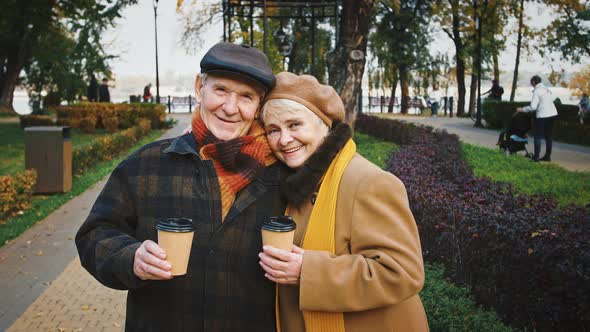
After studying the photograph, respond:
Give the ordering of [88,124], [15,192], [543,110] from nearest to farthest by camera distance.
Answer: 1. [15,192]
2. [543,110]
3. [88,124]

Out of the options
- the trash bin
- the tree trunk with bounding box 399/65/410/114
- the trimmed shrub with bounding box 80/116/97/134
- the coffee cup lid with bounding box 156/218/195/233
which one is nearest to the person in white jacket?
the trash bin

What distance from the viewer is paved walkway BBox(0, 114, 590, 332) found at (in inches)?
201

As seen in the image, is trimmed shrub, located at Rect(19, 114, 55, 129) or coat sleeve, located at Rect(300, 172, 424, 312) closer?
coat sleeve, located at Rect(300, 172, 424, 312)

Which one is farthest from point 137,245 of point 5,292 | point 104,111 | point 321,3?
point 104,111

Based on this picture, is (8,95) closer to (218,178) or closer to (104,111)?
(104,111)

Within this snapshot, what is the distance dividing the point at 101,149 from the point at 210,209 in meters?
13.7

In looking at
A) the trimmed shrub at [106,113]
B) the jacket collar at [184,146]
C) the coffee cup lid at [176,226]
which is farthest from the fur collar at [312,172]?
the trimmed shrub at [106,113]

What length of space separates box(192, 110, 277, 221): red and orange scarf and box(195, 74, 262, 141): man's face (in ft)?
0.14

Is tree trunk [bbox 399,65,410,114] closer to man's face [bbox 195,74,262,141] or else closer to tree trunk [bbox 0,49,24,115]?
tree trunk [bbox 0,49,24,115]

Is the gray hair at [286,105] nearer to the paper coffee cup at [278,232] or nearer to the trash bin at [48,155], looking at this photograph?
the paper coffee cup at [278,232]

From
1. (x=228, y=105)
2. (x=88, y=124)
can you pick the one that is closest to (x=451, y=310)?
(x=228, y=105)

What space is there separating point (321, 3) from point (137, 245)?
13.7 m

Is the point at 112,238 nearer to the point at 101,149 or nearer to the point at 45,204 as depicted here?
the point at 45,204

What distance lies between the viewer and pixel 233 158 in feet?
7.70
